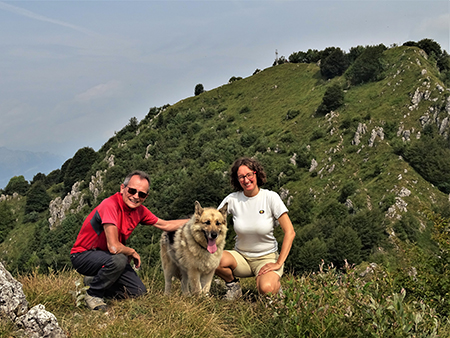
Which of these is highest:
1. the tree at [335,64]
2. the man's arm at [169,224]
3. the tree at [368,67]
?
the tree at [335,64]

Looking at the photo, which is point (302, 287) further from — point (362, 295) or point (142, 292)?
point (142, 292)

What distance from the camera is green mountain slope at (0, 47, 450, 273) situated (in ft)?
131

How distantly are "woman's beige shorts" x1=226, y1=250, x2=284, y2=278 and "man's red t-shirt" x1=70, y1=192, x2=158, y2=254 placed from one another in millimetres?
1764

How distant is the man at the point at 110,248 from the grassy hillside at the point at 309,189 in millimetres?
422

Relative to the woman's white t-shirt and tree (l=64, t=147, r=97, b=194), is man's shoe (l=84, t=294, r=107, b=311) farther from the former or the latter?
tree (l=64, t=147, r=97, b=194)

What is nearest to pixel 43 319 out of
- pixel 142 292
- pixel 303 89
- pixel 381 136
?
pixel 142 292

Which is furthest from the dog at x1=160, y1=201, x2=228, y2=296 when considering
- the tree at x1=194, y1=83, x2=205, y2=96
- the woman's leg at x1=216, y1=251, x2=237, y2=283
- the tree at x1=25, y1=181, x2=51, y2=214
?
the tree at x1=194, y1=83, x2=205, y2=96

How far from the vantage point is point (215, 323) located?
420 centimetres

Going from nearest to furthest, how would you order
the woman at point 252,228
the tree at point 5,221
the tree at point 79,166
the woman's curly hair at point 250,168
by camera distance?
the woman at point 252,228 < the woman's curly hair at point 250,168 < the tree at point 5,221 < the tree at point 79,166

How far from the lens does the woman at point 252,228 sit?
5531 mm

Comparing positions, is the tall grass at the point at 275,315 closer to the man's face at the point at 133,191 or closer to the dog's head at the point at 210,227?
the dog's head at the point at 210,227

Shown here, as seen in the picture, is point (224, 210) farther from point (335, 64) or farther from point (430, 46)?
point (335, 64)

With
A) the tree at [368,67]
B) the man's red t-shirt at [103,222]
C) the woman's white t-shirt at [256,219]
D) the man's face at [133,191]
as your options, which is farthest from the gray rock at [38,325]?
the tree at [368,67]

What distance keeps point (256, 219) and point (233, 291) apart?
1202mm
